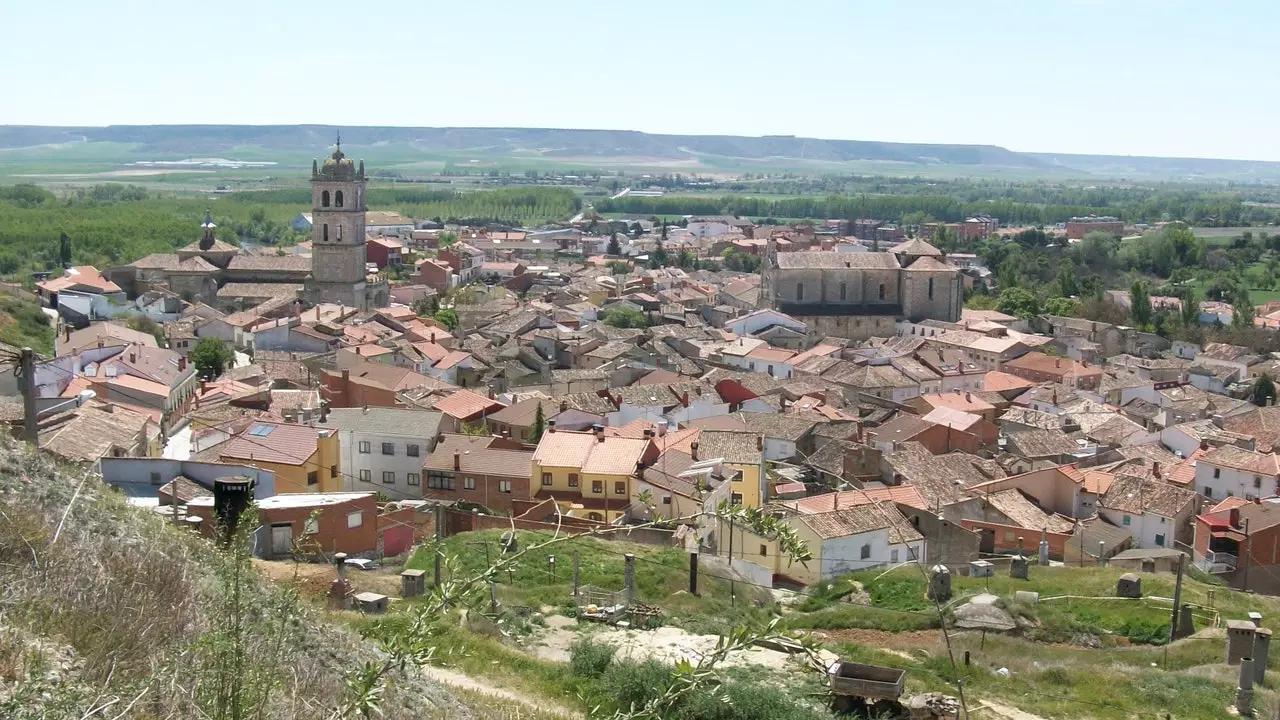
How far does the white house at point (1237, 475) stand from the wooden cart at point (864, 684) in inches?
569

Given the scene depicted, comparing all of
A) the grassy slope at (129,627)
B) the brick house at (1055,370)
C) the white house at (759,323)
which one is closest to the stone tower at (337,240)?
the white house at (759,323)

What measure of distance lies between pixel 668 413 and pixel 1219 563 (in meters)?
10.9

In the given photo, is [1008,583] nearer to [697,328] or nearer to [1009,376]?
[1009,376]

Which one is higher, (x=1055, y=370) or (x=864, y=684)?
(x=864, y=684)

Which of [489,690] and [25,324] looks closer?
[489,690]

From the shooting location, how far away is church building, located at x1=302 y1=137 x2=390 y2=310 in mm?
44375

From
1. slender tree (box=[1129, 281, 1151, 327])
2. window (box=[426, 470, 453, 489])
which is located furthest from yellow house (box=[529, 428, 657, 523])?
slender tree (box=[1129, 281, 1151, 327])

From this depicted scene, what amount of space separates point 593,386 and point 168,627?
78.6ft

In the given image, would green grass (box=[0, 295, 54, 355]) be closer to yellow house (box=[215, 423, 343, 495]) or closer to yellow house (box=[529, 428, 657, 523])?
yellow house (box=[215, 423, 343, 495])

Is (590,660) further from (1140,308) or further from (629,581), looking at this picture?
(1140,308)

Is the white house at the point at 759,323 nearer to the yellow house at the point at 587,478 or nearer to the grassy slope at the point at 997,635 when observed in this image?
the yellow house at the point at 587,478

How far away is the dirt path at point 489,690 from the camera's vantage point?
348 inches

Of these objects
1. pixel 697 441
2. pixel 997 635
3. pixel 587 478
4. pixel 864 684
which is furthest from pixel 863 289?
pixel 864 684

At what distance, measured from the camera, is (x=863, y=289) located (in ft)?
162
